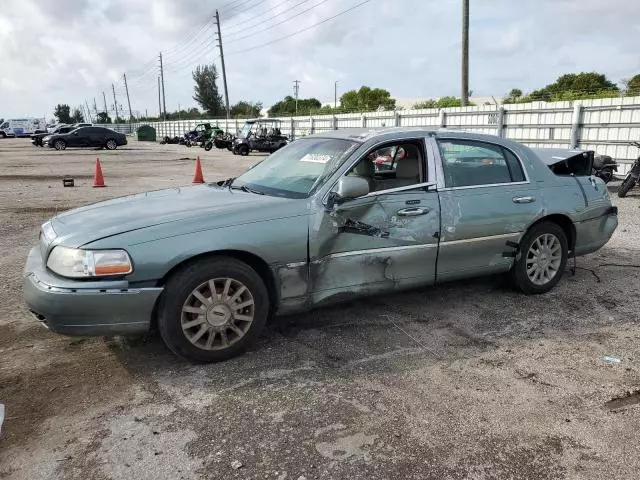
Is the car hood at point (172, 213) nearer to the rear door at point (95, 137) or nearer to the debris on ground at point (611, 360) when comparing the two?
the debris on ground at point (611, 360)

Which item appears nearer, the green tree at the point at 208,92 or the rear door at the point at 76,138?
Answer: the rear door at the point at 76,138

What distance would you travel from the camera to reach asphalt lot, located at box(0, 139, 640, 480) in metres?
2.61

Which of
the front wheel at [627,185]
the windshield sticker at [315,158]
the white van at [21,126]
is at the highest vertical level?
the white van at [21,126]

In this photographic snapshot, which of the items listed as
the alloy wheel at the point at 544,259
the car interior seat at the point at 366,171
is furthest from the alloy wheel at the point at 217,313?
the alloy wheel at the point at 544,259

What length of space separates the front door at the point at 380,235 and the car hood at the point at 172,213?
34 cm

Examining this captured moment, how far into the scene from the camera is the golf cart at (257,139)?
29766 millimetres

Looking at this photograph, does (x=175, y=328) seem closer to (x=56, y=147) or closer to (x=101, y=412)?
(x=101, y=412)

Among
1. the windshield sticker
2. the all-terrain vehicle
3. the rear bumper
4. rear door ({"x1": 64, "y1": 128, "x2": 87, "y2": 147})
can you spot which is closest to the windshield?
the windshield sticker

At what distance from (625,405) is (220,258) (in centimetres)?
264

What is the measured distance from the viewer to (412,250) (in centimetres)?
418

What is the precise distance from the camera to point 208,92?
85438 millimetres

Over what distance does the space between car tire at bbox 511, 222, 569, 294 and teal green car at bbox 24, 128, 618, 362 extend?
0.01 metres

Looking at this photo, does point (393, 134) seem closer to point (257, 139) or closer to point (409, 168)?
point (409, 168)

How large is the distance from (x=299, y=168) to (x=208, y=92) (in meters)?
86.2
